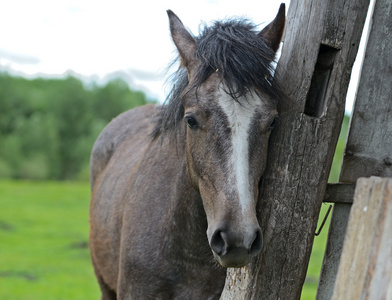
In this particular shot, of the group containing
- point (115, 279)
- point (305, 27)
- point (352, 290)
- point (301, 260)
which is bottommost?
point (115, 279)

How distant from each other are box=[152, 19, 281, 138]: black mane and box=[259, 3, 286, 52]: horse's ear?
2.9 inches

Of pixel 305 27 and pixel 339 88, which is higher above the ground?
pixel 305 27

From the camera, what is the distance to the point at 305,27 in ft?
8.28

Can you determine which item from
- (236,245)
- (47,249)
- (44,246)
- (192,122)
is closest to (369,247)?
(236,245)

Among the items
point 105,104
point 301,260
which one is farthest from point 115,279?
point 105,104

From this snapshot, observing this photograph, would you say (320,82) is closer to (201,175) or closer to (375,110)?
(375,110)

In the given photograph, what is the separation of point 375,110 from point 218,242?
3.57 feet

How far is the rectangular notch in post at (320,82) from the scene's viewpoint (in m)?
2.56

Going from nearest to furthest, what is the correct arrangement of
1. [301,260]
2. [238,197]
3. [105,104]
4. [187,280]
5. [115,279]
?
[238,197]
[301,260]
[187,280]
[115,279]
[105,104]

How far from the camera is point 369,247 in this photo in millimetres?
1555

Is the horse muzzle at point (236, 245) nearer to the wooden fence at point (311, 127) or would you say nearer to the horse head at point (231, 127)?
the horse head at point (231, 127)

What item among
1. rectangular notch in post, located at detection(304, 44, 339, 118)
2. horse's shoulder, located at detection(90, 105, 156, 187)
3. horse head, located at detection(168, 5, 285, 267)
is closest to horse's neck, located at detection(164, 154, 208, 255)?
horse head, located at detection(168, 5, 285, 267)

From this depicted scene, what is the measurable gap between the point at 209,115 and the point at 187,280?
123 cm

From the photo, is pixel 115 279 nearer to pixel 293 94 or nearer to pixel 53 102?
pixel 293 94
